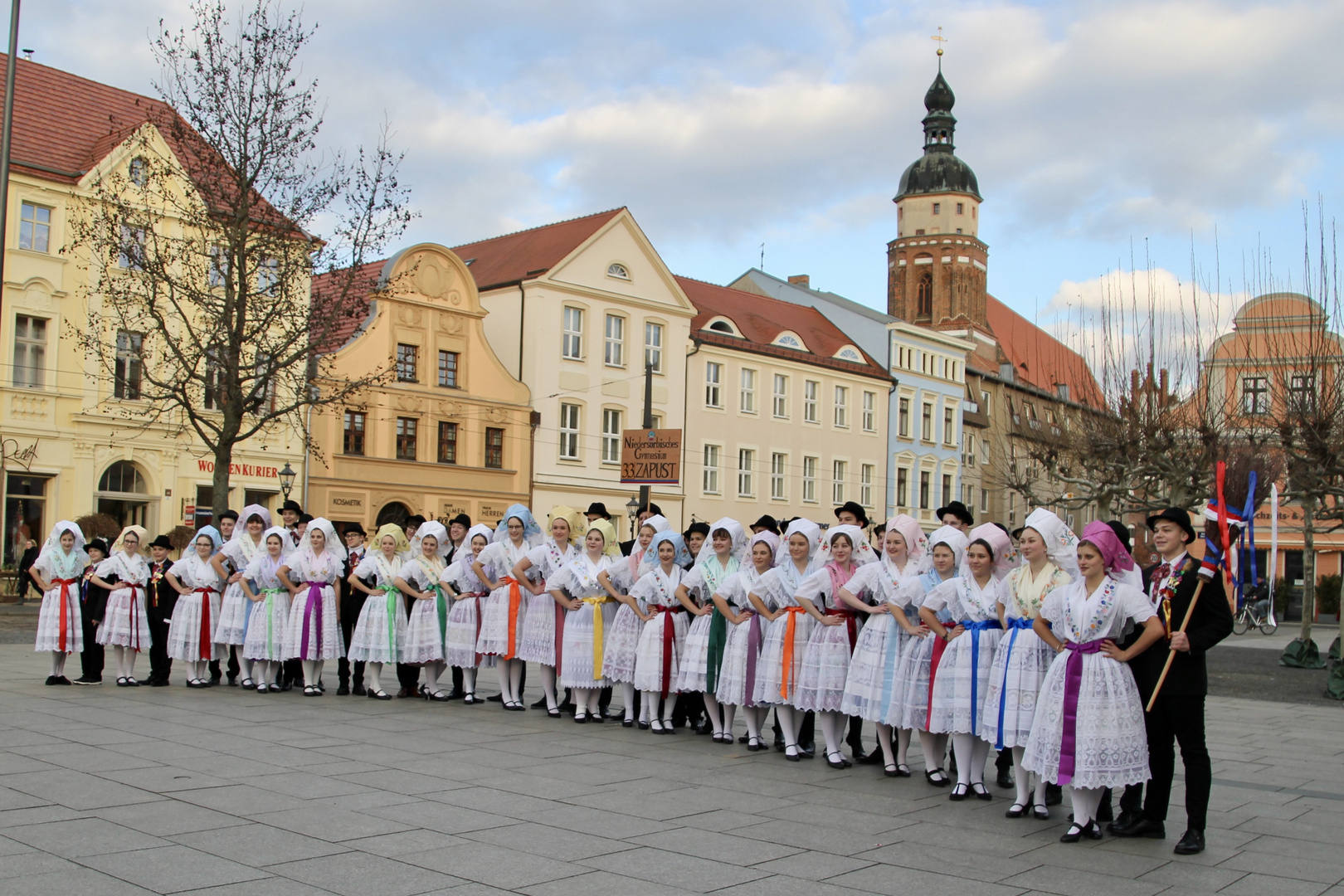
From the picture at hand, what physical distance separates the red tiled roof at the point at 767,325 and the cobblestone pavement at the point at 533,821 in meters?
40.1

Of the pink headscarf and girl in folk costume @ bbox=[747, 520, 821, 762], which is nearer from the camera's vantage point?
the pink headscarf

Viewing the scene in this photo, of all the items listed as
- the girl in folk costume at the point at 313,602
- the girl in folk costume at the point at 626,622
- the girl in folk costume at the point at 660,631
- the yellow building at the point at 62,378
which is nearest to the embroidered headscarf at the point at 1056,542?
the girl in folk costume at the point at 660,631

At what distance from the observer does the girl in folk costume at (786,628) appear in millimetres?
10344

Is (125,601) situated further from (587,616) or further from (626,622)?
(626,622)

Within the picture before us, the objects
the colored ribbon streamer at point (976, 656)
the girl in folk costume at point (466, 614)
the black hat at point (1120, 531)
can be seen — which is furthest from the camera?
the girl in folk costume at point (466, 614)

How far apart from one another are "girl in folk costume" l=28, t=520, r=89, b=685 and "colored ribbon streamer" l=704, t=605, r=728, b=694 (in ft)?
23.6

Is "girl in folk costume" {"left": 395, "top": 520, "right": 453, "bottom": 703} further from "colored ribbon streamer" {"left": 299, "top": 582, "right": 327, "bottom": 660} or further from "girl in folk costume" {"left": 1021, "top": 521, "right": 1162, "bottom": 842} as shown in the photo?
"girl in folk costume" {"left": 1021, "top": 521, "right": 1162, "bottom": 842}

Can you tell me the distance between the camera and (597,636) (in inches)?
482

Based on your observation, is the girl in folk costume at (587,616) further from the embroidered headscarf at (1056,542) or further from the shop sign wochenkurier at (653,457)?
the shop sign wochenkurier at (653,457)

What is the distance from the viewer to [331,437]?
37.9m

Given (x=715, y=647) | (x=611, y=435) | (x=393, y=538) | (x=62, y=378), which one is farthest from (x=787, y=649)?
(x=611, y=435)

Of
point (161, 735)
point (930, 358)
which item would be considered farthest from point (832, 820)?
point (930, 358)

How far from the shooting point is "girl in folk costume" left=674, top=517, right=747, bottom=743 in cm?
1116

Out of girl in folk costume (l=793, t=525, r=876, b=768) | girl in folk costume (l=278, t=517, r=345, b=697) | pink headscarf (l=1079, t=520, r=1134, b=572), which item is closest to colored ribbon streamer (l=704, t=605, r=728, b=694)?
girl in folk costume (l=793, t=525, r=876, b=768)
